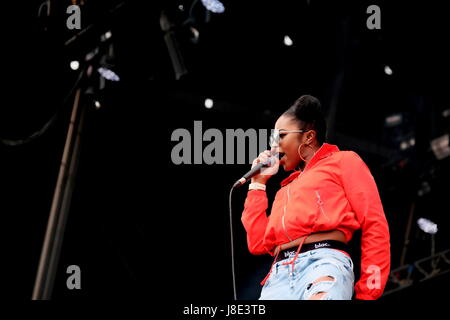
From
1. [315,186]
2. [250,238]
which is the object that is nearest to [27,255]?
[250,238]

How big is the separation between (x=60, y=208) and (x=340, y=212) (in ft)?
9.79

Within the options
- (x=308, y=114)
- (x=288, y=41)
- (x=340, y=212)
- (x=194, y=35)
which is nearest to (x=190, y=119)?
(x=288, y=41)

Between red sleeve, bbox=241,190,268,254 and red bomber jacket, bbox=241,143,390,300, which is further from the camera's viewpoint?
red sleeve, bbox=241,190,268,254

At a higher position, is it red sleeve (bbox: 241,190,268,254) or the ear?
the ear

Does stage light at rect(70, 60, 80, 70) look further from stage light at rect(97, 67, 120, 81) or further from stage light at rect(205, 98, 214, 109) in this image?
stage light at rect(205, 98, 214, 109)

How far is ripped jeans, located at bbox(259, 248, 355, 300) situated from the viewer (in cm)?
166

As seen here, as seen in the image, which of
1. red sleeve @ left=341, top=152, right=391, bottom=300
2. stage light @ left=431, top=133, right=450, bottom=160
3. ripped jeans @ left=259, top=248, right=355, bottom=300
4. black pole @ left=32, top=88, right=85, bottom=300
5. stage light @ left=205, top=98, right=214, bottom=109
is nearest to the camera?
ripped jeans @ left=259, top=248, right=355, bottom=300

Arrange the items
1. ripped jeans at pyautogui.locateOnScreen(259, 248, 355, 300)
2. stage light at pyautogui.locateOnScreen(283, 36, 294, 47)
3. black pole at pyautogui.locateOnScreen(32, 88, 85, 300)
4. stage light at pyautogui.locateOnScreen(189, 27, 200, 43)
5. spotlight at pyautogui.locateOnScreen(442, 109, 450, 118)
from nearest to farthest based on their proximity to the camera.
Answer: ripped jeans at pyautogui.locateOnScreen(259, 248, 355, 300) < black pole at pyautogui.locateOnScreen(32, 88, 85, 300) < stage light at pyautogui.locateOnScreen(189, 27, 200, 43) < stage light at pyautogui.locateOnScreen(283, 36, 294, 47) < spotlight at pyautogui.locateOnScreen(442, 109, 450, 118)

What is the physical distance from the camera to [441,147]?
606cm

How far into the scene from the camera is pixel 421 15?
4.28 meters

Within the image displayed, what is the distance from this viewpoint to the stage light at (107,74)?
415 centimetres

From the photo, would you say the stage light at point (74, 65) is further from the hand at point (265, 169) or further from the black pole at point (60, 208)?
the hand at point (265, 169)

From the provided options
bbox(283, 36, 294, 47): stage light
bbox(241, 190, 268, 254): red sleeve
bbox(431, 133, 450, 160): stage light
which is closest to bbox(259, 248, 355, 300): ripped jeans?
bbox(241, 190, 268, 254): red sleeve

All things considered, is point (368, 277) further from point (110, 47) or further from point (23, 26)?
point (110, 47)
